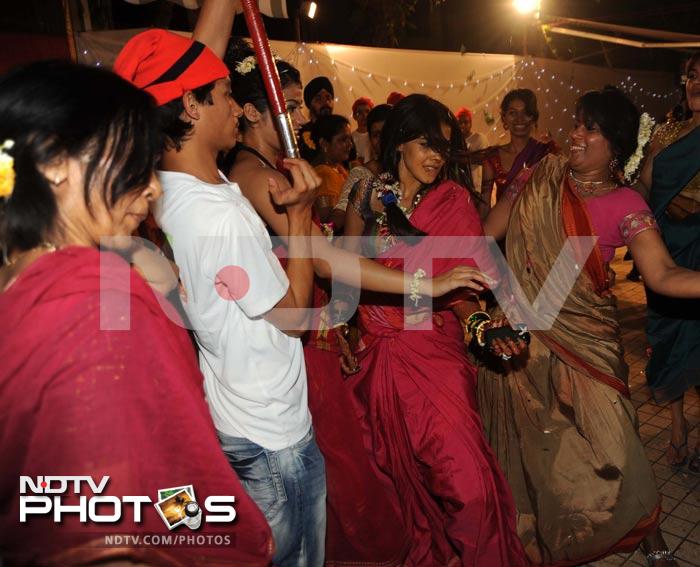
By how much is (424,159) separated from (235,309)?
60.2 inches

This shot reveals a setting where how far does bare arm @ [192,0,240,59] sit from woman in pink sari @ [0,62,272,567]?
93cm

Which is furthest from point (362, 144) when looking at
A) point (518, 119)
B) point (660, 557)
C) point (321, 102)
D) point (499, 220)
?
point (660, 557)

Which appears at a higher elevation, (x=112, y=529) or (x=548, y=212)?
(x=548, y=212)

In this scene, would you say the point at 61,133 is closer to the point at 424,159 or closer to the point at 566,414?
the point at 424,159

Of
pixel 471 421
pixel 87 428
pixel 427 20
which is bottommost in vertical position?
pixel 471 421

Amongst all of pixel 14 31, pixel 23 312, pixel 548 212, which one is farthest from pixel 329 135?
pixel 23 312

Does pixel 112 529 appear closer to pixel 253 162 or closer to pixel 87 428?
pixel 87 428

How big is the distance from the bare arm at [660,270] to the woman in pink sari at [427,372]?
0.65 m

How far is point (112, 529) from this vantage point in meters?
1.03

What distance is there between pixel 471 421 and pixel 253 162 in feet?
4.35

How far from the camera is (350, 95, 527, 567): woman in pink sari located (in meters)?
2.39

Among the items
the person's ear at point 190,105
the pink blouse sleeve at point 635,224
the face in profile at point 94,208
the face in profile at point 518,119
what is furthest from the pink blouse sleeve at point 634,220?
the face in profile at point 518,119

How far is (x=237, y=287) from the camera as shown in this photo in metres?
1.49

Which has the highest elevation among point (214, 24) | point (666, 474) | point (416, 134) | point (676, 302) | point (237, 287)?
point (214, 24)
